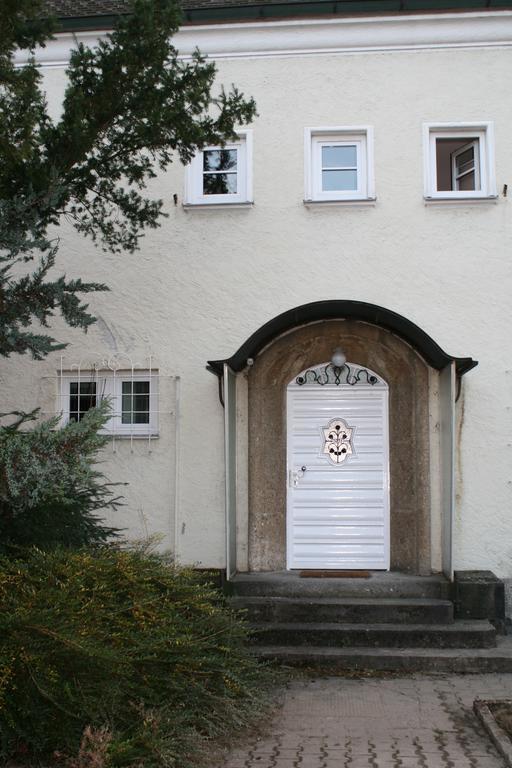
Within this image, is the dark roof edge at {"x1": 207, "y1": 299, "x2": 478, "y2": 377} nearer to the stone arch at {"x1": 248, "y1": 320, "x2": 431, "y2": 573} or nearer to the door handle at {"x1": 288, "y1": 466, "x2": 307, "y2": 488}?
the stone arch at {"x1": 248, "y1": 320, "x2": 431, "y2": 573}

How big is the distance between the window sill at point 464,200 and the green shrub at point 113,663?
16.7 ft

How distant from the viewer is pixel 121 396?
9.42 metres

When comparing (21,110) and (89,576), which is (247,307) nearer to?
(21,110)

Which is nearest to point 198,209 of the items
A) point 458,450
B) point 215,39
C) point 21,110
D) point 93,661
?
point 215,39

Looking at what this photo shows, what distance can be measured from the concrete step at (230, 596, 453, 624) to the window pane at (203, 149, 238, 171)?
15.8 feet

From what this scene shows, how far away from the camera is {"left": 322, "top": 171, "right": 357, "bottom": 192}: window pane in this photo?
9.58 m

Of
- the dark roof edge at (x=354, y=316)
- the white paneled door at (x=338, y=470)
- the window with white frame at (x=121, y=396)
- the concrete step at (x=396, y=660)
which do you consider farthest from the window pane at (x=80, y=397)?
the concrete step at (x=396, y=660)

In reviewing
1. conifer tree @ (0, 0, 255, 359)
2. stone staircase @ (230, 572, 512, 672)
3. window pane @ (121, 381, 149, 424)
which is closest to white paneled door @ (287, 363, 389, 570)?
stone staircase @ (230, 572, 512, 672)

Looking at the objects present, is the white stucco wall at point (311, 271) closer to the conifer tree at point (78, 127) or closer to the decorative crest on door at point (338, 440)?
the decorative crest on door at point (338, 440)

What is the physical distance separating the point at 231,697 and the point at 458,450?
13.3 feet

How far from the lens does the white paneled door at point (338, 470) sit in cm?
923

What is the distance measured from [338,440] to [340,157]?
3195 mm

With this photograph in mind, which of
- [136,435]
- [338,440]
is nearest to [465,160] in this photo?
[338,440]

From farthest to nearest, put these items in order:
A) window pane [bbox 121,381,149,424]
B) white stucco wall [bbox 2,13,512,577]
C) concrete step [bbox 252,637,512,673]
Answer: window pane [bbox 121,381,149,424] → white stucco wall [bbox 2,13,512,577] → concrete step [bbox 252,637,512,673]
